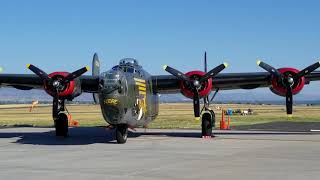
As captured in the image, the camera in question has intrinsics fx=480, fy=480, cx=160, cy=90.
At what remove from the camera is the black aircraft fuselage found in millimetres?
21906

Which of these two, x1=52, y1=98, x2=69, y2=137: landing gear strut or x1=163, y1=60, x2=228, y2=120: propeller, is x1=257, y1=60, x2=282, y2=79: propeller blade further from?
x1=52, y1=98, x2=69, y2=137: landing gear strut

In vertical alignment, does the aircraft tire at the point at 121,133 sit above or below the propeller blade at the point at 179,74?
below

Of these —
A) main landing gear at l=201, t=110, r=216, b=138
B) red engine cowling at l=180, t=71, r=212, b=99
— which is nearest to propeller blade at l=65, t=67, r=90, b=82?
red engine cowling at l=180, t=71, r=212, b=99

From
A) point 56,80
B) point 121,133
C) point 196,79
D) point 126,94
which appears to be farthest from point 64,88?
point 196,79

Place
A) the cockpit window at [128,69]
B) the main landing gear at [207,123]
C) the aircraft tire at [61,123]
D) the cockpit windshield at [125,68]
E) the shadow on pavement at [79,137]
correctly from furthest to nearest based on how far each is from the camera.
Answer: the main landing gear at [207,123]
the aircraft tire at [61,123]
the shadow on pavement at [79,137]
the cockpit window at [128,69]
the cockpit windshield at [125,68]

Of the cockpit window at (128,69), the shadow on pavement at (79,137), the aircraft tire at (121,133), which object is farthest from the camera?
the shadow on pavement at (79,137)

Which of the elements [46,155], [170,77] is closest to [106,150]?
[46,155]

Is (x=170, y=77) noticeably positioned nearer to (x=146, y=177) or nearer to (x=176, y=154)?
(x=176, y=154)

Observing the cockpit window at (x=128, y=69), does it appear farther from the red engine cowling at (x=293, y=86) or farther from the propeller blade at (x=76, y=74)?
the red engine cowling at (x=293, y=86)

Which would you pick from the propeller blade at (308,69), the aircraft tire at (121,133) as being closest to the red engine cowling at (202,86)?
the aircraft tire at (121,133)

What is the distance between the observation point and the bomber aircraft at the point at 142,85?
22.7 metres

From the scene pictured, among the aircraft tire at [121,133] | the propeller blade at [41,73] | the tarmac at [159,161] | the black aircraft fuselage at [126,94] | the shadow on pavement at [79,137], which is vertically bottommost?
the shadow on pavement at [79,137]

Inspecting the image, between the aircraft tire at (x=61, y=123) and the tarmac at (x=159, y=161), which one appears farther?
the aircraft tire at (x=61, y=123)

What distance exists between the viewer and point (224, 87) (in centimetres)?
2964
